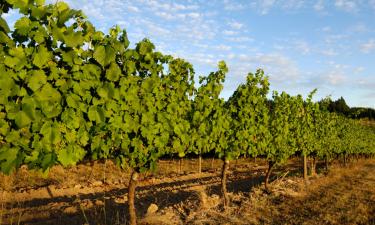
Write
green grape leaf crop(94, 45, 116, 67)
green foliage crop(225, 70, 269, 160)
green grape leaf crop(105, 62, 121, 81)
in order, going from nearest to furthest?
green grape leaf crop(94, 45, 116, 67)
green grape leaf crop(105, 62, 121, 81)
green foliage crop(225, 70, 269, 160)

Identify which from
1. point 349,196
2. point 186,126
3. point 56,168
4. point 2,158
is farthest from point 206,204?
point 56,168

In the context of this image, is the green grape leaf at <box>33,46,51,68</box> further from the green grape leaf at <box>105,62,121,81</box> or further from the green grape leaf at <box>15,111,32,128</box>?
the green grape leaf at <box>105,62,121,81</box>

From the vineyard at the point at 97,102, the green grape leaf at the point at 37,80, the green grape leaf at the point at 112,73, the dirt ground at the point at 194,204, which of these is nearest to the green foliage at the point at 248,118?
the vineyard at the point at 97,102

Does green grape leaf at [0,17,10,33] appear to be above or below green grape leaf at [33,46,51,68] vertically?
above

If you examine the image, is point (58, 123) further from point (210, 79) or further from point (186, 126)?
point (210, 79)

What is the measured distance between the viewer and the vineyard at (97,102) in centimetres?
449

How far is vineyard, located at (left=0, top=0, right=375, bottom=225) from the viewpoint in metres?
4.49

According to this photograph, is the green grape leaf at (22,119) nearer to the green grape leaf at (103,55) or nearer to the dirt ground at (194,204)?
the green grape leaf at (103,55)

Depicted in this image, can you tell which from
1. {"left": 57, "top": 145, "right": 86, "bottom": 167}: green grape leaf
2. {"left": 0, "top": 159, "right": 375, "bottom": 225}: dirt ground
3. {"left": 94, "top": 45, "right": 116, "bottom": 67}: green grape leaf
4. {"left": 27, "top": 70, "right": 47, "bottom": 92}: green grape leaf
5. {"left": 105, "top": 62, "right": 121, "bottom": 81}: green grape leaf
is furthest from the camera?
{"left": 0, "top": 159, "right": 375, "bottom": 225}: dirt ground

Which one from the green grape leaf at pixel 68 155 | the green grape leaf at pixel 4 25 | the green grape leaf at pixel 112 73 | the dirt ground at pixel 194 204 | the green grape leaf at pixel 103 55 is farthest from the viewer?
the dirt ground at pixel 194 204

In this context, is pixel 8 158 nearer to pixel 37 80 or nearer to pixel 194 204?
pixel 37 80

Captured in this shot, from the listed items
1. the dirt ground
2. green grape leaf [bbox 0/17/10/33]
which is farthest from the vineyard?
the dirt ground

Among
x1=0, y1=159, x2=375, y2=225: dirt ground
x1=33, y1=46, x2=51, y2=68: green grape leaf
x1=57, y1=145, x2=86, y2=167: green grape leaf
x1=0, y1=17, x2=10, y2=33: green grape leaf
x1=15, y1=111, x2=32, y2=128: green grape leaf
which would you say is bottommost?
x1=0, y1=159, x2=375, y2=225: dirt ground

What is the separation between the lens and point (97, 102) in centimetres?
571
